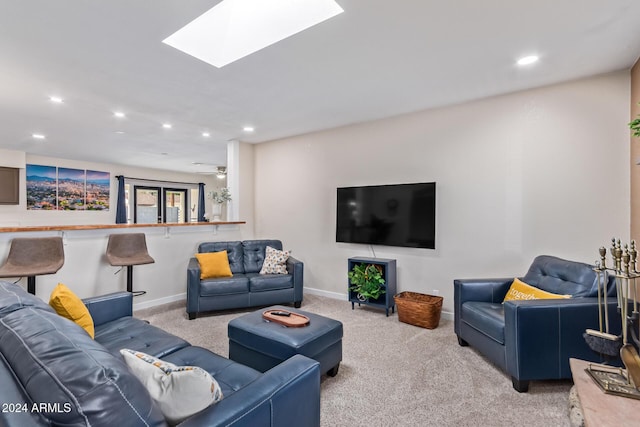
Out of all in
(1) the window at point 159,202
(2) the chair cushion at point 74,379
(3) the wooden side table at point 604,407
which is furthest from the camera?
(1) the window at point 159,202

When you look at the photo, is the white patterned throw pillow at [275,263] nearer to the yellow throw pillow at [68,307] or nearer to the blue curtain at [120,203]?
the yellow throw pillow at [68,307]

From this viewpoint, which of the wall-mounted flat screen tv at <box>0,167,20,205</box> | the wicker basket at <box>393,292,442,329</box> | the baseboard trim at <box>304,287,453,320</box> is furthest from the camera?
the wall-mounted flat screen tv at <box>0,167,20,205</box>

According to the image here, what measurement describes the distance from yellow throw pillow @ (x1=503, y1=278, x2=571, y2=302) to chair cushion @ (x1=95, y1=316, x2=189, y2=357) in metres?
2.60

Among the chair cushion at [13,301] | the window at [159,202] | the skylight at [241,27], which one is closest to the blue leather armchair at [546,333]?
the skylight at [241,27]

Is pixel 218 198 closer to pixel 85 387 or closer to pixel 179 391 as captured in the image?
pixel 179 391

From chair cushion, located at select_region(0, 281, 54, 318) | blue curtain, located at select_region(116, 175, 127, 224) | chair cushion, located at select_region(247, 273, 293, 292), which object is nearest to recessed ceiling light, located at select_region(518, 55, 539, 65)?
chair cushion, located at select_region(247, 273, 293, 292)

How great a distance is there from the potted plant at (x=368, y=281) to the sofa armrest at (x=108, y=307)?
2.47m

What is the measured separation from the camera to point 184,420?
3.32 ft

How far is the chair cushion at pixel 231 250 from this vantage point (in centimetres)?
434

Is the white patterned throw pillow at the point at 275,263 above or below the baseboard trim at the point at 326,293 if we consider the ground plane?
above

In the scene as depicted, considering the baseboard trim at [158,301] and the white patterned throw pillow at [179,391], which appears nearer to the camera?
the white patterned throw pillow at [179,391]

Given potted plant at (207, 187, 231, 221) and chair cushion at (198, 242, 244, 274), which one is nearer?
chair cushion at (198, 242, 244, 274)

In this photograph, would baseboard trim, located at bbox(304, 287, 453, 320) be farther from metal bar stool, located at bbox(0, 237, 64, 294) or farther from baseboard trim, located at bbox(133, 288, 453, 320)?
metal bar stool, located at bbox(0, 237, 64, 294)

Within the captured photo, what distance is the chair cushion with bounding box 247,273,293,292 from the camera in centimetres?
390
